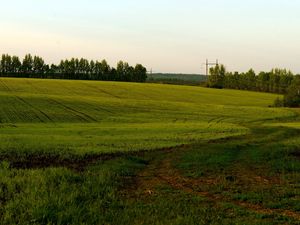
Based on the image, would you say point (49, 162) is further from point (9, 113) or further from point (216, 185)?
point (9, 113)

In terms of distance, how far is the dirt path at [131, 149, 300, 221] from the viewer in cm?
1312

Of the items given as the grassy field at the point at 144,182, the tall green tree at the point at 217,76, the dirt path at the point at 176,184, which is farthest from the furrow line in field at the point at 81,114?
the tall green tree at the point at 217,76

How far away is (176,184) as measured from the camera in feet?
57.0

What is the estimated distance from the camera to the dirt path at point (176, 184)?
13.1 m

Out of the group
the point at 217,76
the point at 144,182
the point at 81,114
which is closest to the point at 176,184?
the point at 144,182

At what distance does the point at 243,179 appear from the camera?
18.3 m

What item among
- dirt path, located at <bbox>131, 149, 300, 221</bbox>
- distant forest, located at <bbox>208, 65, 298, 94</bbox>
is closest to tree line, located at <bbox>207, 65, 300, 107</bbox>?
distant forest, located at <bbox>208, 65, 298, 94</bbox>

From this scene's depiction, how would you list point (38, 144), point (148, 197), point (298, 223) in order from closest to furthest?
point (298, 223) → point (148, 197) → point (38, 144)

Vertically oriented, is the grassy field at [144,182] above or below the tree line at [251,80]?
below

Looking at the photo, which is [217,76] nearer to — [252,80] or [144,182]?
Answer: [252,80]

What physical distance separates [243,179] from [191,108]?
59.6 meters

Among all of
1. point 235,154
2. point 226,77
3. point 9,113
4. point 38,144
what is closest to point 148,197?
point 235,154

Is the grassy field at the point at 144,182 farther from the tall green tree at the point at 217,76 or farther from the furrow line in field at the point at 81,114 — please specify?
the tall green tree at the point at 217,76

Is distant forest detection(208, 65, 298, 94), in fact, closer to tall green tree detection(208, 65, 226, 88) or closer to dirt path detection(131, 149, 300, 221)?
tall green tree detection(208, 65, 226, 88)
